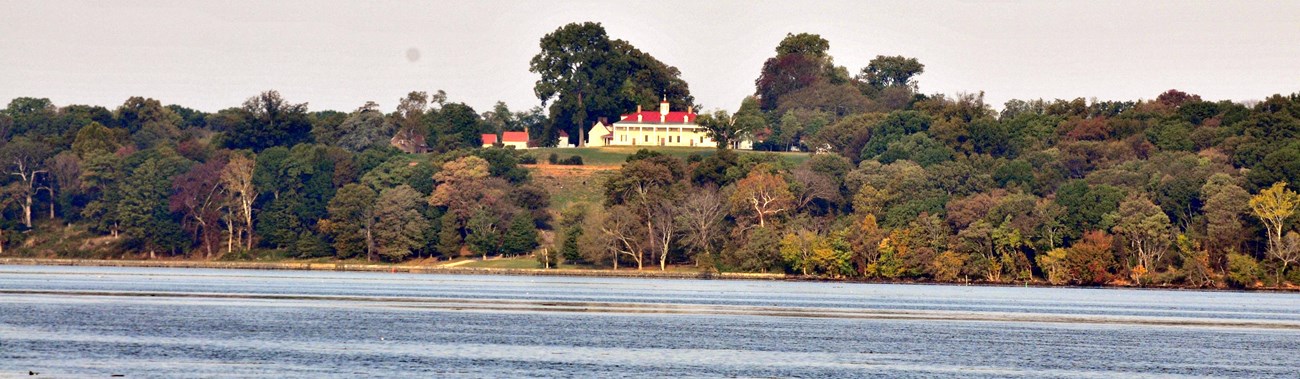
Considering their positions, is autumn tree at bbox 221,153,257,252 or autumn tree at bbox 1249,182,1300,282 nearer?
autumn tree at bbox 1249,182,1300,282

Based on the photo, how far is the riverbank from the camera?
429 ft

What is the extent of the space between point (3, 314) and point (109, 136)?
113 m

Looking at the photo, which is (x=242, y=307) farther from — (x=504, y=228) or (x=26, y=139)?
(x=26, y=139)

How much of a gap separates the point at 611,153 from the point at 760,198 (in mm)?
47733

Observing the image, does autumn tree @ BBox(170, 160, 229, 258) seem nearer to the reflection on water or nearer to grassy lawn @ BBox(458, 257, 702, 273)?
grassy lawn @ BBox(458, 257, 702, 273)

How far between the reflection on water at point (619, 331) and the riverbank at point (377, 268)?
77.8ft

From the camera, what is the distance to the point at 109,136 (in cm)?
17662

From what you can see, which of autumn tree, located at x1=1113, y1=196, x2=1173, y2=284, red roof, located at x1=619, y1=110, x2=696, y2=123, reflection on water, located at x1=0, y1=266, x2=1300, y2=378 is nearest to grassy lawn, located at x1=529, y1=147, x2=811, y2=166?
red roof, located at x1=619, y1=110, x2=696, y2=123

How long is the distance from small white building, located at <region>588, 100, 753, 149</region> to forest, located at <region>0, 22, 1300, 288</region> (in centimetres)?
697

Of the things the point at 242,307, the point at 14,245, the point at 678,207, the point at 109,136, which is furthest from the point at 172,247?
the point at 242,307

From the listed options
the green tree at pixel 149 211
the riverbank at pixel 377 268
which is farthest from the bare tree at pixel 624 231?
the green tree at pixel 149 211

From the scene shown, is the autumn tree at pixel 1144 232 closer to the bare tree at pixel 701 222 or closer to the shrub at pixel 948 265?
the shrub at pixel 948 265

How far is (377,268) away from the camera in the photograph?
142 m

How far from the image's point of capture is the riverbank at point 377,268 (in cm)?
13075
